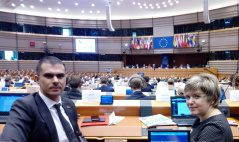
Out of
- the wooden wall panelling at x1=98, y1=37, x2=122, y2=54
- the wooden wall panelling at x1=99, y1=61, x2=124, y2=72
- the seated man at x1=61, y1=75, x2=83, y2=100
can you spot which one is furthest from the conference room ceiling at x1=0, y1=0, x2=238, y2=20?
the seated man at x1=61, y1=75, x2=83, y2=100

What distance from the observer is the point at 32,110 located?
125 cm

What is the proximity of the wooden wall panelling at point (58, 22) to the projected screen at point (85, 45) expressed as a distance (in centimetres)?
200

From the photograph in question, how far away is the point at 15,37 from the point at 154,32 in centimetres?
1365

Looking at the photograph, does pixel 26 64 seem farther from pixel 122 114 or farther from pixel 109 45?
pixel 122 114

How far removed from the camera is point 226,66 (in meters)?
14.1

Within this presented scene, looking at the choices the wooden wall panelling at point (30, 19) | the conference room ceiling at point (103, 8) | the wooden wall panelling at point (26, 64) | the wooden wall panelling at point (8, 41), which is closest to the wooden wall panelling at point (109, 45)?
the conference room ceiling at point (103, 8)

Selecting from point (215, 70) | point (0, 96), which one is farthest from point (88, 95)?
point (215, 70)

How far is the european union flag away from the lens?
55.7 ft

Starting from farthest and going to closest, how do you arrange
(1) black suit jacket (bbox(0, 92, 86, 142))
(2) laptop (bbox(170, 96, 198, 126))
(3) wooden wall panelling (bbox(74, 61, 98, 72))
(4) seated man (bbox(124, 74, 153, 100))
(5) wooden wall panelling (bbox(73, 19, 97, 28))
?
1. (5) wooden wall panelling (bbox(73, 19, 97, 28))
2. (3) wooden wall panelling (bbox(74, 61, 98, 72))
3. (4) seated man (bbox(124, 74, 153, 100))
4. (2) laptop (bbox(170, 96, 198, 126))
5. (1) black suit jacket (bbox(0, 92, 86, 142))

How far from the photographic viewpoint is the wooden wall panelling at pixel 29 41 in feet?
53.5

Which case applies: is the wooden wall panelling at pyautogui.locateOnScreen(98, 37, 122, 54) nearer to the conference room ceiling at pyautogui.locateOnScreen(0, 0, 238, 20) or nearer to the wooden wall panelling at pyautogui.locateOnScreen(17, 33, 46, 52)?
the conference room ceiling at pyautogui.locateOnScreen(0, 0, 238, 20)

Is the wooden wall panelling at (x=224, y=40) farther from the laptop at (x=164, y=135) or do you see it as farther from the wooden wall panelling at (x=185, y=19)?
the laptop at (x=164, y=135)

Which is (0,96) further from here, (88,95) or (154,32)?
(154,32)

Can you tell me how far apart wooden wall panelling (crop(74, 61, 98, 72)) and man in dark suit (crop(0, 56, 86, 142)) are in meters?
16.6
